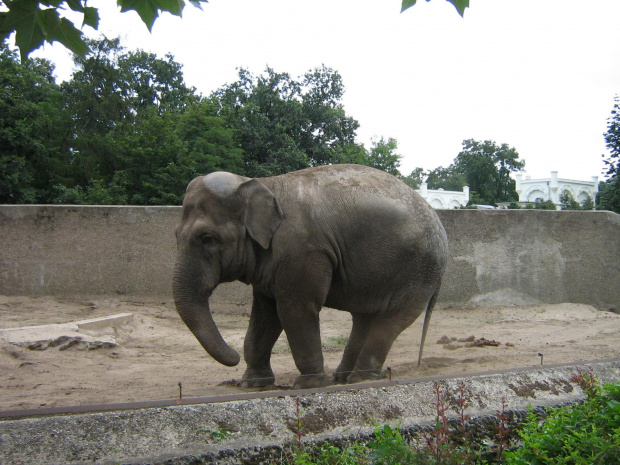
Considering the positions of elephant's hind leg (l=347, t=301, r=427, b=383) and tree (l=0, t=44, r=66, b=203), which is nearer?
elephant's hind leg (l=347, t=301, r=427, b=383)

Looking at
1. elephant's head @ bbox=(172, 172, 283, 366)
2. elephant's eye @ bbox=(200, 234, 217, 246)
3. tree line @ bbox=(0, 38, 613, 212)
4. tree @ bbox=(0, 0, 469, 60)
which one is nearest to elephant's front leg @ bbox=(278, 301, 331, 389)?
elephant's head @ bbox=(172, 172, 283, 366)

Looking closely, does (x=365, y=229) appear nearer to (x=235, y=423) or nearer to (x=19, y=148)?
(x=235, y=423)

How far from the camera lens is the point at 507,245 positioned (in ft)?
35.5

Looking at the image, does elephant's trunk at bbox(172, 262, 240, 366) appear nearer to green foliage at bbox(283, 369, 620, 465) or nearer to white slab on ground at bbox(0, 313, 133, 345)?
green foliage at bbox(283, 369, 620, 465)

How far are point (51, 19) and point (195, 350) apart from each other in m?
4.94

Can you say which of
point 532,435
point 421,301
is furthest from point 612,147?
point 532,435

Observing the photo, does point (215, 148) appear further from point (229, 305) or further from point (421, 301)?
point (421, 301)

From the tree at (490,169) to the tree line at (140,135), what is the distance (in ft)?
104

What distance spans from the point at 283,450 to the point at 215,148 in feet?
73.6

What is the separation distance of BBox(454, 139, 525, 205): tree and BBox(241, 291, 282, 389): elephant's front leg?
65.8 m

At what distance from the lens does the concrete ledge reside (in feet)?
9.70

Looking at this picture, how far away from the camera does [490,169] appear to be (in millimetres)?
72750

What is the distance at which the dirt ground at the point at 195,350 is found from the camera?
17.4 feet

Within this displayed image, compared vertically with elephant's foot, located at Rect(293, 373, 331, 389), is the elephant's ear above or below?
above
